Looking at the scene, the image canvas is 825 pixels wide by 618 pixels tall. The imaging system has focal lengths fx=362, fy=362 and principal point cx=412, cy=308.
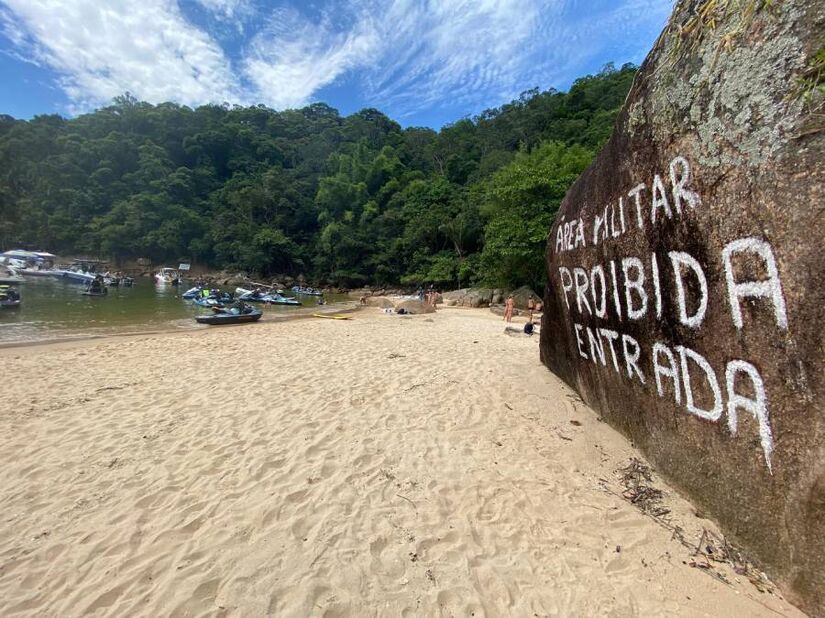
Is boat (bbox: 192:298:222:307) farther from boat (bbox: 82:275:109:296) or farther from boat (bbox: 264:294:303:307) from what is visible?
boat (bbox: 82:275:109:296)

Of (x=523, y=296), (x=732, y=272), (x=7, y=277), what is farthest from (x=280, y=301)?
(x=732, y=272)

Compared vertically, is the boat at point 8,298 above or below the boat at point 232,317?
above

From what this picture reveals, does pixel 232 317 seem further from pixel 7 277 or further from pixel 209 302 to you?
pixel 7 277

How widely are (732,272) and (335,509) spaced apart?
3321 millimetres

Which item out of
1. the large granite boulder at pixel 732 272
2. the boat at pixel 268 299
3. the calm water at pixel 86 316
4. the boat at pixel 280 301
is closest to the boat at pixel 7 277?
the calm water at pixel 86 316

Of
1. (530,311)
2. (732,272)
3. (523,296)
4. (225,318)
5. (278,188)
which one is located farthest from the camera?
(278,188)

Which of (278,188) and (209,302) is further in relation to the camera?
(278,188)

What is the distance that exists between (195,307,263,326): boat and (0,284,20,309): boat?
956 centimetres

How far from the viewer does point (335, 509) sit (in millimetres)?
2900

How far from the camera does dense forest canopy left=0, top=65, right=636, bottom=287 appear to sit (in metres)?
39.8

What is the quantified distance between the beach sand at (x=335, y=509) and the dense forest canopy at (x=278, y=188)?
27885mm

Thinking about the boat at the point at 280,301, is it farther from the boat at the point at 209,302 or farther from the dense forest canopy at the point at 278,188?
the dense forest canopy at the point at 278,188

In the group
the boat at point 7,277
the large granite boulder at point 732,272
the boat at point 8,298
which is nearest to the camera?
the large granite boulder at point 732,272

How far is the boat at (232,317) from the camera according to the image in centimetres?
1477
